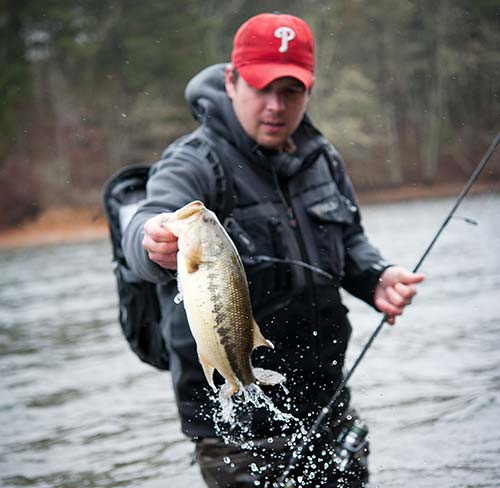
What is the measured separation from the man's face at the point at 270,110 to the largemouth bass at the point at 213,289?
938 mm

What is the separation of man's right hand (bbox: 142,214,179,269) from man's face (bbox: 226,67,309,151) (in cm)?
88

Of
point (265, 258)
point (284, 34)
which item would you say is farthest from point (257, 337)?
point (284, 34)

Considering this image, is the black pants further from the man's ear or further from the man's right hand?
the man's ear

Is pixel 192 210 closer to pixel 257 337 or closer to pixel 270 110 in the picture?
pixel 257 337

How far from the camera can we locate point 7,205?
33.2 m

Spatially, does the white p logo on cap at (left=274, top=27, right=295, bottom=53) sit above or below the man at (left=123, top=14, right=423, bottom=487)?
above

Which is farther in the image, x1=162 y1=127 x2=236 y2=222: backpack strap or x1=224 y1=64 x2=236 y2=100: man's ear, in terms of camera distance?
x1=224 y1=64 x2=236 y2=100: man's ear

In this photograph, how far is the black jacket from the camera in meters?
3.20

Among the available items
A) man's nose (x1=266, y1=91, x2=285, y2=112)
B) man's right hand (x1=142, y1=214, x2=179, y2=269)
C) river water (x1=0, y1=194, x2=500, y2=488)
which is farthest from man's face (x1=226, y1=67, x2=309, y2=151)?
river water (x1=0, y1=194, x2=500, y2=488)

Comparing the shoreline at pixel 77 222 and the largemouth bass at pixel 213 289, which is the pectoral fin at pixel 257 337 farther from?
the shoreline at pixel 77 222

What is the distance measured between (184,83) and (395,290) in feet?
100

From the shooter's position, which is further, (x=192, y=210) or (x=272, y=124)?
(x=272, y=124)

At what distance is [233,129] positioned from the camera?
338cm

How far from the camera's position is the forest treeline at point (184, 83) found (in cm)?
3222
